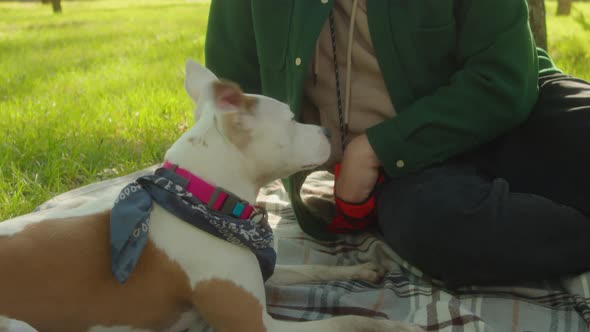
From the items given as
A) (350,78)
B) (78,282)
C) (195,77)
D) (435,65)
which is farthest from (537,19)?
(78,282)

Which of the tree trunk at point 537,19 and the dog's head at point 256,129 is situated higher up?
the dog's head at point 256,129

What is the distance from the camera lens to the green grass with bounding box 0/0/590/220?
280 centimetres

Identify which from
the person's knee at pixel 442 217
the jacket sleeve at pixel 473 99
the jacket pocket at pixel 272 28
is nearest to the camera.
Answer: the person's knee at pixel 442 217

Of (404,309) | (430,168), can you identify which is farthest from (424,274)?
(430,168)

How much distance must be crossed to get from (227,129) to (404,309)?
74 cm

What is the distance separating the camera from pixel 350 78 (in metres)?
2.06

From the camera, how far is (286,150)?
5.60 ft

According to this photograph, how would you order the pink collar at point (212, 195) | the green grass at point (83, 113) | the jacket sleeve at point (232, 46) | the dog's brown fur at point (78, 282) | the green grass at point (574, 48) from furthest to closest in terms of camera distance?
the green grass at point (574, 48) < the green grass at point (83, 113) < the jacket sleeve at point (232, 46) < the pink collar at point (212, 195) < the dog's brown fur at point (78, 282)

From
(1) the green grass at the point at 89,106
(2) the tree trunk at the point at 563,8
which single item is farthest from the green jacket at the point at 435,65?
(2) the tree trunk at the point at 563,8

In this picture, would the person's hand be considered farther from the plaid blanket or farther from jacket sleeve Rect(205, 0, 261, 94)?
jacket sleeve Rect(205, 0, 261, 94)

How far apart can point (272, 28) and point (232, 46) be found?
0.28 m

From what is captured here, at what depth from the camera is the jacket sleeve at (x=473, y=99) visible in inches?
75.0

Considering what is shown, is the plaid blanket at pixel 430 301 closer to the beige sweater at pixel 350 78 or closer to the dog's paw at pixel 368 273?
the dog's paw at pixel 368 273

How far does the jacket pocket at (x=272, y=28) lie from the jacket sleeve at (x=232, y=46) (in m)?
0.14
